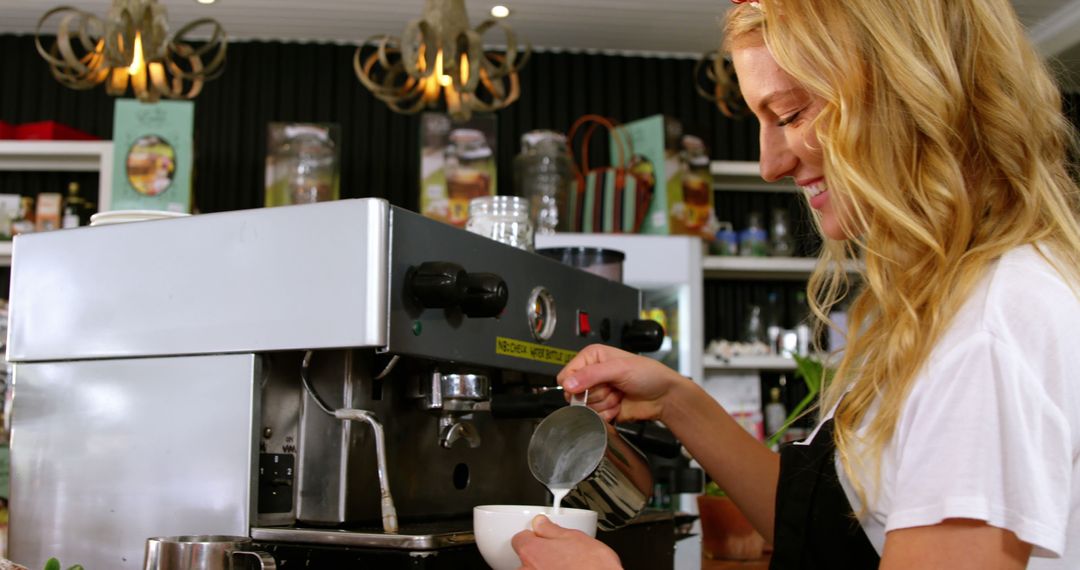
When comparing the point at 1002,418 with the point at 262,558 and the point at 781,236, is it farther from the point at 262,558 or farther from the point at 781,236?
the point at 781,236

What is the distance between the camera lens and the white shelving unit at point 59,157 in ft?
12.9

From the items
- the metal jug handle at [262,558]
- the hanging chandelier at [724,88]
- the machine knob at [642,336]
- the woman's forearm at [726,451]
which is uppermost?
the hanging chandelier at [724,88]

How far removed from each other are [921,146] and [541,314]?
553 millimetres

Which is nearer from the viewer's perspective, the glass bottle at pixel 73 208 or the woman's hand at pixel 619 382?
the woman's hand at pixel 619 382

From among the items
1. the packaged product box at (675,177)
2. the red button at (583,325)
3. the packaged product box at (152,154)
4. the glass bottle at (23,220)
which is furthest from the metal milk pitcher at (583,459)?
the glass bottle at (23,220)

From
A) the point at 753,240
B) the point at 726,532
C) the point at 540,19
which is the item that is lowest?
the point at 726,532

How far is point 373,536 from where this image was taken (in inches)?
40.8

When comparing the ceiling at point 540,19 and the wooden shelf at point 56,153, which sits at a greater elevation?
the ceiling at point 540,19

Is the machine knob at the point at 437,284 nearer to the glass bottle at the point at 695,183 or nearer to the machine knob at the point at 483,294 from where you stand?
the machine knob at the point at 483,294

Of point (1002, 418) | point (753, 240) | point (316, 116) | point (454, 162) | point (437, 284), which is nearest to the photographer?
point (1002, 418)

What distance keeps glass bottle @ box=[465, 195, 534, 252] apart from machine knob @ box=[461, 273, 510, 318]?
33 cm

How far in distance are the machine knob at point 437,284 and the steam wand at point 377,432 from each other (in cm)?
9

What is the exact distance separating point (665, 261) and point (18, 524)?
289 centimetres

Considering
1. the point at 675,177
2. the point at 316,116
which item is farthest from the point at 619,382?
the point at 316,116
